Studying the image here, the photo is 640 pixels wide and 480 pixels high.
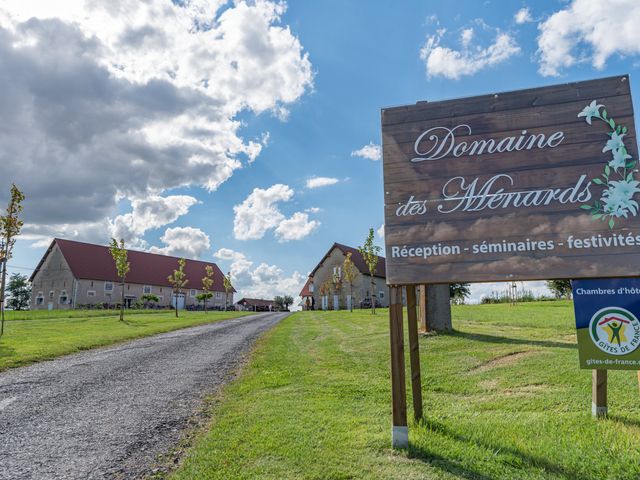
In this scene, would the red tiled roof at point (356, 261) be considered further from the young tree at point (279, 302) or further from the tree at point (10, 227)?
the tree at point (10, 227)

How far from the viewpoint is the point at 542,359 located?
9086 mm

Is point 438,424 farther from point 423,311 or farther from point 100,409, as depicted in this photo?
point 423,311

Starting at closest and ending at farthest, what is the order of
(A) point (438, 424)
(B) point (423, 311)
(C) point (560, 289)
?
1. (A) point (438, 424)
2. (B) point (423, 311)
3. (C) point (560, 289)

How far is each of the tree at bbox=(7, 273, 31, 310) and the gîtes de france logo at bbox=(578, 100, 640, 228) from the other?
96.2m

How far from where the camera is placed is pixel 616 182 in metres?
5.11

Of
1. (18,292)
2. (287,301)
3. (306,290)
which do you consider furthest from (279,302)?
(18,292)

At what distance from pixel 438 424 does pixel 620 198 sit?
354 cm

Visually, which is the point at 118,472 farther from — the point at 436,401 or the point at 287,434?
the point at 436,401

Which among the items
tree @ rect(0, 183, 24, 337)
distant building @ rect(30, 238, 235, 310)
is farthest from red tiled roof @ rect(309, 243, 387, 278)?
tree @ rect(0, 183, 24, 337)

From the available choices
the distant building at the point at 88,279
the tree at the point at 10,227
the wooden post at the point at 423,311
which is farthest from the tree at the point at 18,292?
the wooden post at the point at 423,311

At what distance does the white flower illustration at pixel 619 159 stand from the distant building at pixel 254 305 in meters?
82.0

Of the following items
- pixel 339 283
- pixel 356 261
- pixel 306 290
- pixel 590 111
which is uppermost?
pixel 356 261

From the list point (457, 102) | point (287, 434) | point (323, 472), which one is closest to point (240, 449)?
point (287, 434)

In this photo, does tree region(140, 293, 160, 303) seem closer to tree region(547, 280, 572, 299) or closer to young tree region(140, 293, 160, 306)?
young tree region(140, 293, 160, 306)
